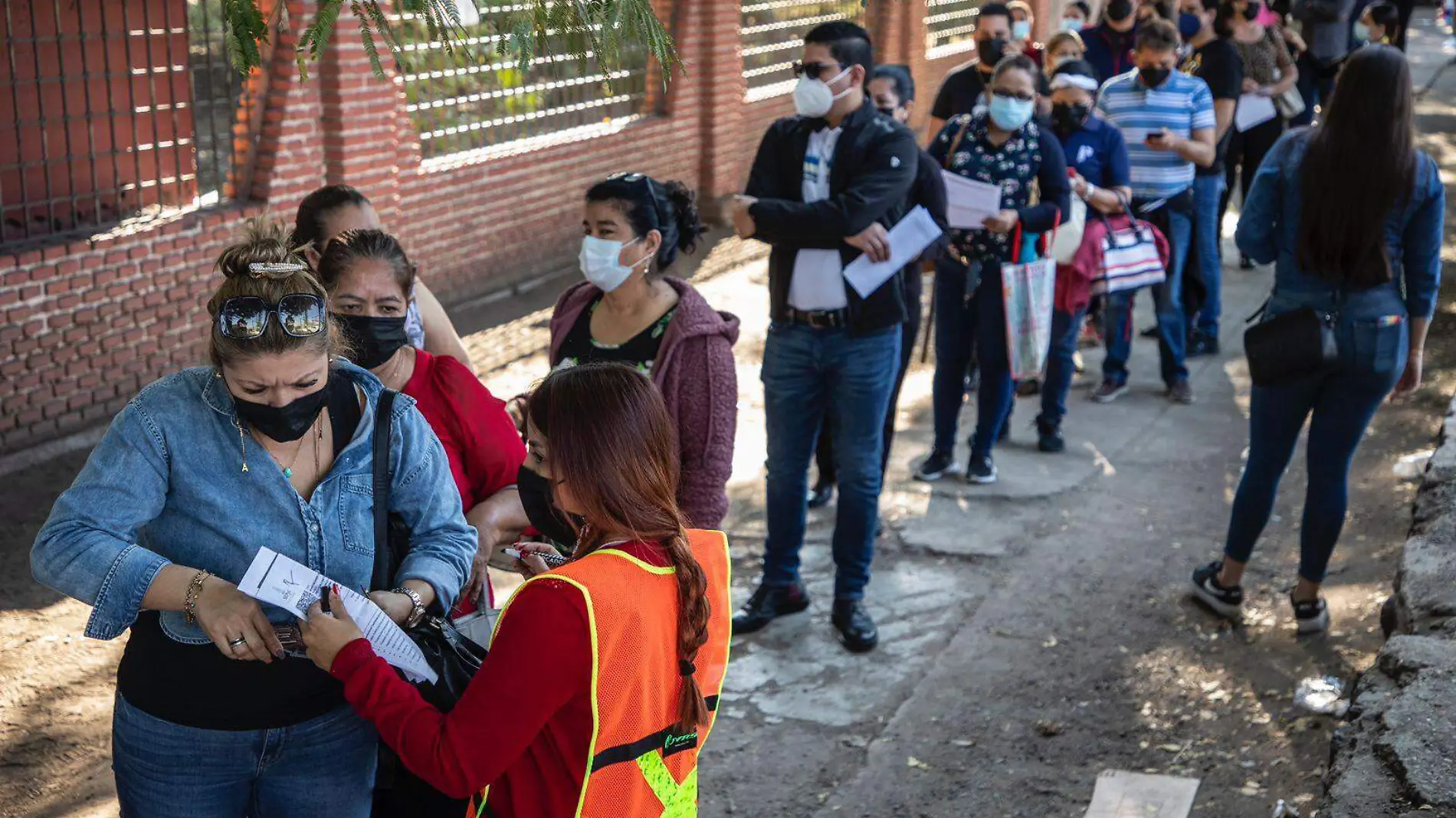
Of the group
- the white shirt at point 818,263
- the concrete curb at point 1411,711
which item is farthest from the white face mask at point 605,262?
the concrete curb at point 1411,711

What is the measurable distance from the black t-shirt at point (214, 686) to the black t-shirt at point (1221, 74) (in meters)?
7.49

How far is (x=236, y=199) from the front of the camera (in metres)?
8.12

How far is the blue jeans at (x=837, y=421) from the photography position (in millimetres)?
5293

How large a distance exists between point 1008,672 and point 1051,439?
8.58 feet

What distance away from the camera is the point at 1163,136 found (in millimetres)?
8086

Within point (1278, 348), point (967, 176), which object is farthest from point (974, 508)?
point (1278, 348)

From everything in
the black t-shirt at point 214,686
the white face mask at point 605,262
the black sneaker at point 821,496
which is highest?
the white face mask at point 605,262

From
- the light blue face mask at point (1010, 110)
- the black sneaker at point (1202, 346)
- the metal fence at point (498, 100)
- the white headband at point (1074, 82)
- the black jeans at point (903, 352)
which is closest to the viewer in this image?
the black jeans at point (903, 352)

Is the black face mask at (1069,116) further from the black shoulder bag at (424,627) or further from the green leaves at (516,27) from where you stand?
the black shoulder bag at (424,627)

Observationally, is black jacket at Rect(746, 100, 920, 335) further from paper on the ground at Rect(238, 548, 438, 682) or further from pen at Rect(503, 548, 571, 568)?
paper on the ground at Rect(238, 548, 438, 682)

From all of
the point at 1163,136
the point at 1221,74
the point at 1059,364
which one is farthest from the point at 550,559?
the point at 1221,74

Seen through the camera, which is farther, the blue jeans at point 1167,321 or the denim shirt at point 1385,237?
the blue jeans at point 1167,321

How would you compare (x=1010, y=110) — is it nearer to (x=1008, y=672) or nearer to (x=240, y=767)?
(x=1008, y=672)

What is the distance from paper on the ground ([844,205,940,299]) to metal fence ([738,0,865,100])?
8.21 m
